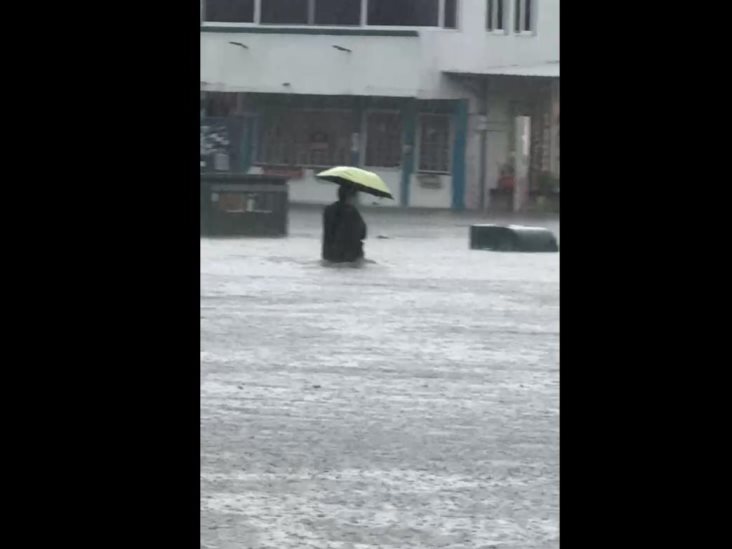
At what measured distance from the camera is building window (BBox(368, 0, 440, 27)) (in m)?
16.8

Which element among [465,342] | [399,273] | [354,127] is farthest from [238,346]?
[354,127]

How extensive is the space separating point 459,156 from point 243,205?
4.89 meters

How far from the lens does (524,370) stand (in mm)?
7121

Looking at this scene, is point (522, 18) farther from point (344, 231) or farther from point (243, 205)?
point (344, 231)

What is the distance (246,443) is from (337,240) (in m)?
6.69

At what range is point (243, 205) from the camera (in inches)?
509

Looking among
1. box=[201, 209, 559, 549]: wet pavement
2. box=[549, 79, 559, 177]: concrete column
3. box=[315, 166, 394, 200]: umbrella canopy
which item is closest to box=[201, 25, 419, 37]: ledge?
box=[549, 79, 559, 177]: concrete column

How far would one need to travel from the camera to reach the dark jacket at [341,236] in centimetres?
1105

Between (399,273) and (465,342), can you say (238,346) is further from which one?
(399,273)

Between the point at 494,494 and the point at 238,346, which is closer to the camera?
the point at 494,494

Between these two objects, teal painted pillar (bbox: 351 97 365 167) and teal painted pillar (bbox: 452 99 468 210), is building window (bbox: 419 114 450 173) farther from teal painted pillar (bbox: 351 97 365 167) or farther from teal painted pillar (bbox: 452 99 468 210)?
teal painted pillar (bbox: 351 97 365 167)

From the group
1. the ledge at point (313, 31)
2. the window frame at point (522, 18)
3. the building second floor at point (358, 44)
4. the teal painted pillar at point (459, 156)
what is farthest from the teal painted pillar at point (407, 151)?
the window frame at point (522, 18)

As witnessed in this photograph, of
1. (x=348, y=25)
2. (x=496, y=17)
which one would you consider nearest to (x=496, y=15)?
(x=496, y=17)

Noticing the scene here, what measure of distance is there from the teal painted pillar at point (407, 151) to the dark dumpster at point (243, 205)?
4.03 m
